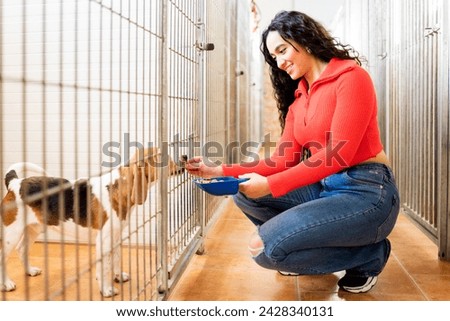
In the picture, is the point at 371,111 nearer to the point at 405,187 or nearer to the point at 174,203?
the point at 174,203

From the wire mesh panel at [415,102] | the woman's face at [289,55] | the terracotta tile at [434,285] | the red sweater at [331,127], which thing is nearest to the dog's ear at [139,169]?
the red sweater at [331,127]

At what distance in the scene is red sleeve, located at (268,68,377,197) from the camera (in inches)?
68.3

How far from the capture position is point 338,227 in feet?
5.76

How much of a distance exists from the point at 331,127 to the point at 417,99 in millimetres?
1465

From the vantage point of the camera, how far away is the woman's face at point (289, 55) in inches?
76.3

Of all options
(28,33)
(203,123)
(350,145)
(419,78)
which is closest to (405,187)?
(419,78)

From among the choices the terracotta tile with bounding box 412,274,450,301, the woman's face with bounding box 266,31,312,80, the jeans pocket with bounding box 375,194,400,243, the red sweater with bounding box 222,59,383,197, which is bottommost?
the terracotta tile with bounding box 412,274,450,301

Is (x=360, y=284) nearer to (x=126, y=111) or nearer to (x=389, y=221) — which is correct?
Result: (x=389, y=221)

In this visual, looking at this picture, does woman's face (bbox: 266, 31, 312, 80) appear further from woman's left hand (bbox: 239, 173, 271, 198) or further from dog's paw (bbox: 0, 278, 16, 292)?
dog's paw (bbox: 0, 278, 16, 292)

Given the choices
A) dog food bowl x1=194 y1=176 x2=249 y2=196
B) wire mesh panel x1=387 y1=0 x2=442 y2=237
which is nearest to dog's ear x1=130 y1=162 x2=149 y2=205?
dog food bowl x1=194 y1=176 x2=249 y2=196

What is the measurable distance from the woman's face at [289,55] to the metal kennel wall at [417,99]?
0.87 meters

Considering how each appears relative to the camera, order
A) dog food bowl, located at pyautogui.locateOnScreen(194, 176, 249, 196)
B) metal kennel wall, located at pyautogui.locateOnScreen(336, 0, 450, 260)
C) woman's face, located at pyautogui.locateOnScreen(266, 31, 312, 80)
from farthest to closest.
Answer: metal kennel wall, located at pyautogui.locateOnScreen(336, 0, 450, 260), woman's face, located at pyautogui.locateOnScreen(266, 31, 312, 80), dog food bowl, located at pyautogui.locateOnScreen(194, 176, 249, 196)

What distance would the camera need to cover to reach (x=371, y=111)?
1803mm

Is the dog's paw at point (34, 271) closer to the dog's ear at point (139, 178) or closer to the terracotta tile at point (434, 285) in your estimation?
the dog's ear at point (139, 178)
